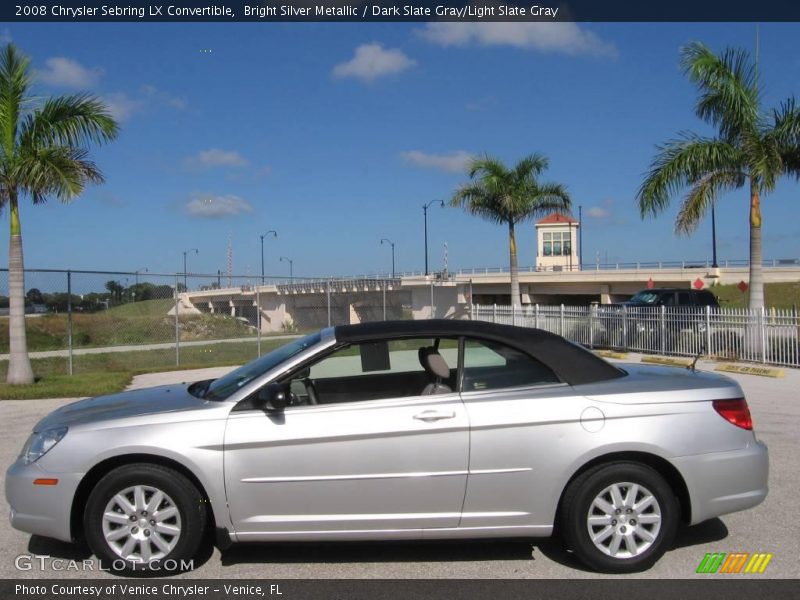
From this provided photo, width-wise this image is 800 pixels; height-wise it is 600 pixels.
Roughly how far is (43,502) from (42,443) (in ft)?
1.13

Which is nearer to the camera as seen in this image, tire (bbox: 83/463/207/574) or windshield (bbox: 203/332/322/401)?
tire (bbox: 83/463/207/574)

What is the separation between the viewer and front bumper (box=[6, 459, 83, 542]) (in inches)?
168

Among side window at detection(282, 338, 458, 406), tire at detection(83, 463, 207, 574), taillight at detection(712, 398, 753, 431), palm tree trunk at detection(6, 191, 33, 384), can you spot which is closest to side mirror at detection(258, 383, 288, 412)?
side window at detection(282, 338, 458, 406)

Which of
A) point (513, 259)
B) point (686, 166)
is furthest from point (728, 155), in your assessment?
point (513, 259)

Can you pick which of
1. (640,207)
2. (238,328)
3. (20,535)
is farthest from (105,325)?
(20,535)

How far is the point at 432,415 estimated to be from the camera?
14.3 ft

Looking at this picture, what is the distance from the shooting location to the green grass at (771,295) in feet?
152

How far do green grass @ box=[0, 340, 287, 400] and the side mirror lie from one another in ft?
29.4

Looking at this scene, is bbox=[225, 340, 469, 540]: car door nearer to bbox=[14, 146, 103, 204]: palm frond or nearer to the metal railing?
bbox=[14, 146, 103, 204]: palm frond

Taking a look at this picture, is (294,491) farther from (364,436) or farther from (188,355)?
(188,355)
